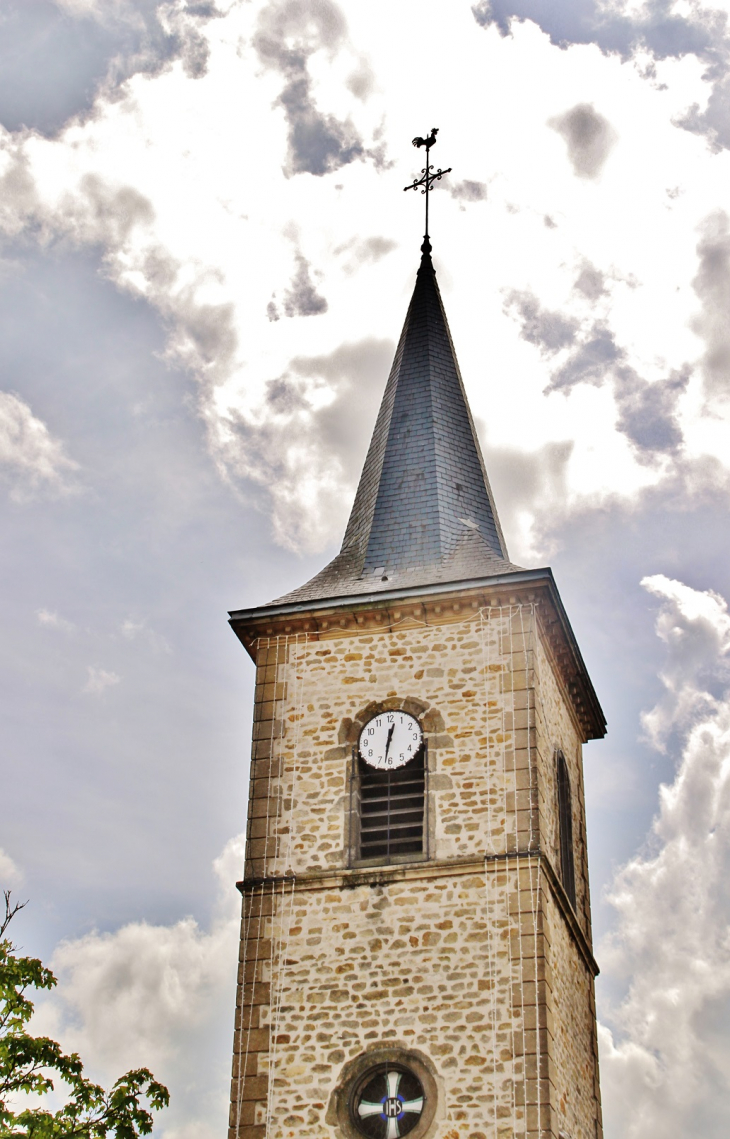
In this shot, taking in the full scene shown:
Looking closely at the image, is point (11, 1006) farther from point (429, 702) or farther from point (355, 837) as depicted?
point (429, 702)

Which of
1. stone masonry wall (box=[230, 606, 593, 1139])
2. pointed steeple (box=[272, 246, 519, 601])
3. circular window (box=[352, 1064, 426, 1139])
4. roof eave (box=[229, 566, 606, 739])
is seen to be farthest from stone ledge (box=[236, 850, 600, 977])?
pointed steeple (box=[272, 246, 519, 601])

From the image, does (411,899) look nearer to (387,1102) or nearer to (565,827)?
(387,1102)

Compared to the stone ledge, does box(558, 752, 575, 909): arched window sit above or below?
above

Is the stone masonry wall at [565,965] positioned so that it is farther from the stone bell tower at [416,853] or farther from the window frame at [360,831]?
the window frame at [360,831]

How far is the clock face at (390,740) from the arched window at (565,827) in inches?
90.2

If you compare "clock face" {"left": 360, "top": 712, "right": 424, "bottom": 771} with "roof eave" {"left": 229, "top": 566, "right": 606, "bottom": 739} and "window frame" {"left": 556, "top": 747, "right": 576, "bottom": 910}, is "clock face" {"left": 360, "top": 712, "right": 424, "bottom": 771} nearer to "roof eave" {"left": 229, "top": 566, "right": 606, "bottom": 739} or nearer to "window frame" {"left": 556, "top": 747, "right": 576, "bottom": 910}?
"roof eave" {"left": 229, "top": 566, "right": 606, "bottom": 739}

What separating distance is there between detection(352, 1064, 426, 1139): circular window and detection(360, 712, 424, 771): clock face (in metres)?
3.55

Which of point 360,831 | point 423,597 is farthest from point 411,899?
point 423,597

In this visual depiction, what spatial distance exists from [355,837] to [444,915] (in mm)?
1506

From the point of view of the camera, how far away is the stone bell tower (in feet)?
57.0

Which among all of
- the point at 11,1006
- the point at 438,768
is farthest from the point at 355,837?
the point at 11,1006

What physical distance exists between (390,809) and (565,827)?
2816 mm

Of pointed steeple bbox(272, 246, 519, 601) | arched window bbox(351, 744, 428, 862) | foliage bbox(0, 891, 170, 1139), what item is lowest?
foliage bbox(0, 891, 170, 1139)

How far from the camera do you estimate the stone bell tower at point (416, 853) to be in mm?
17375
